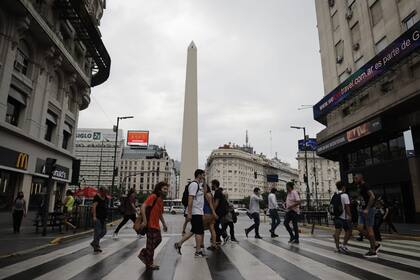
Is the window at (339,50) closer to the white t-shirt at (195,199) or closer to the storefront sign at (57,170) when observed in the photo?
the white t-shirt at (195,199)

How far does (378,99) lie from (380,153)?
4.69 metres

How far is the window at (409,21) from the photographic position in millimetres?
18703

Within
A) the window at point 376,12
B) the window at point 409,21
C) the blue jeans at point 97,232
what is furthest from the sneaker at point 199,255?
the window at point 376,12

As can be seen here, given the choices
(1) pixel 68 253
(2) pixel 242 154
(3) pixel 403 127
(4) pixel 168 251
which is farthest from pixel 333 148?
(2) pixel 242 154

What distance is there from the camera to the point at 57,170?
75.2ft

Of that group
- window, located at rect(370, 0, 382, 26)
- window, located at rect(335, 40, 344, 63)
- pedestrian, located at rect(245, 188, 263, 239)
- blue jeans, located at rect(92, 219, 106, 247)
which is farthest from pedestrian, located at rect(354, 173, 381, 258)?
window, located at rect(335, 40, 344, 63)

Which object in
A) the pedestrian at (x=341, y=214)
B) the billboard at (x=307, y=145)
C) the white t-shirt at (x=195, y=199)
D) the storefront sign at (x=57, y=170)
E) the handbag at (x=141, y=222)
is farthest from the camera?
the billboard at (x=307, y=145)

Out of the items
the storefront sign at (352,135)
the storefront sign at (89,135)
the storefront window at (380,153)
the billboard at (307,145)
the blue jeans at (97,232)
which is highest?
the storefront sign at (89,135)

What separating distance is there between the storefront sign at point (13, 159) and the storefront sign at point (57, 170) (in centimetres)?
165

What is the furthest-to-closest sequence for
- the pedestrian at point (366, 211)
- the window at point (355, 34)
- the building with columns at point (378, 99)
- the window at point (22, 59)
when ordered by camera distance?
the window at point (355, 34) < the building with columns at point (378, 99) < the window at point (22, 59) < the pedestrian at point (366, 211)

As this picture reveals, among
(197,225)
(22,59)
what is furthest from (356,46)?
(22,59)

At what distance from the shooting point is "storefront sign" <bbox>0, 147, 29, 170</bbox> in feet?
50.3

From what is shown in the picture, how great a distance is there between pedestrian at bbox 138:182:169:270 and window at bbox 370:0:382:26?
75.9ft

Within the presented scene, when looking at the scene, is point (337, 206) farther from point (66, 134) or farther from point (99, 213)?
point (66, 134)
